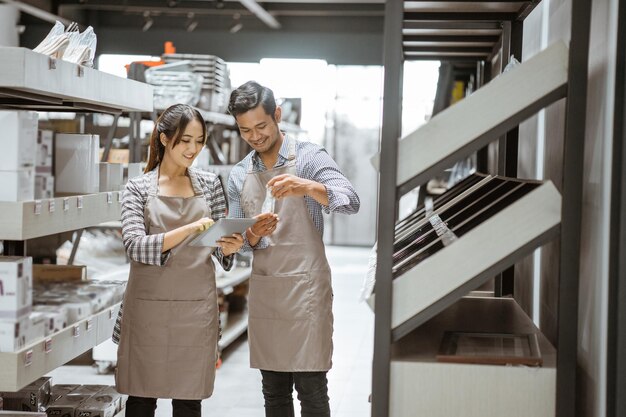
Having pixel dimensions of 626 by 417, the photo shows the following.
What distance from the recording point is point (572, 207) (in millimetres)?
2158

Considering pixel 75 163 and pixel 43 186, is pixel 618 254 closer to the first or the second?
pixel 43 186

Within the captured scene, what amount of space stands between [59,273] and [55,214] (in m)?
0.69

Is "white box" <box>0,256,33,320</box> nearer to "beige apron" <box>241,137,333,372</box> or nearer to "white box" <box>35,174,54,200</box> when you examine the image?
"white box" <box>35,174,54,200</box>

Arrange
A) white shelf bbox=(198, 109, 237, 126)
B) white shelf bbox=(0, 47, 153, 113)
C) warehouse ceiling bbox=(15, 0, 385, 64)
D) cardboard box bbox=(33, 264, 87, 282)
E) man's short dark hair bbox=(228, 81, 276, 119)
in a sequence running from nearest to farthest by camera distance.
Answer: white shelf bbox=(0, 47, 153, 113) < man's short dark hair bbox=(228, 81, 276, 119) < cardboard box bbox=(33, 264, 87, 282) < white shelf bbox=(198, 109, 237, 126) < warehouse ceiling bbox=(15, 0, 385, 64)

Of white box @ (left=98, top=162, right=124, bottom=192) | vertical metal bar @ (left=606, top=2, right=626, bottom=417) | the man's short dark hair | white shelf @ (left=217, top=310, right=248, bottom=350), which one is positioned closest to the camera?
vertical metal bar @ (left=606, top=2, right=626, bottom=417)

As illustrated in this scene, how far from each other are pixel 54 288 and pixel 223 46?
10.4m

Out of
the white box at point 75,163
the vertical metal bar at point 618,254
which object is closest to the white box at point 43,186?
the white box at point 75,163

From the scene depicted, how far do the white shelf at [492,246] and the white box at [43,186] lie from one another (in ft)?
4.17

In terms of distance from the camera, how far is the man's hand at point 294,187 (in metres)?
2.80

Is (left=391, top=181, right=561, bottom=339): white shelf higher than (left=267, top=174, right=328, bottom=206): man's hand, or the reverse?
(left=267, top=174, right=328, bottom=206): man's hand

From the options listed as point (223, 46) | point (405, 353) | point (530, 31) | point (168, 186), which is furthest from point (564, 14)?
point (223, 46)

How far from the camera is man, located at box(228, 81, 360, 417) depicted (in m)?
2.99

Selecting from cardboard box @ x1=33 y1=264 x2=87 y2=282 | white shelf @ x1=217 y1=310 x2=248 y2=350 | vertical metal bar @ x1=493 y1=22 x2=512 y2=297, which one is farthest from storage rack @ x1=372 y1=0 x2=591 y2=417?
white shelf @ x1=217 y1=310 x2=248 y2=350

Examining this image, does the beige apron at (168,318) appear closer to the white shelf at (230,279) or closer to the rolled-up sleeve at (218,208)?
the rolled-up sleeve at (218,208)
